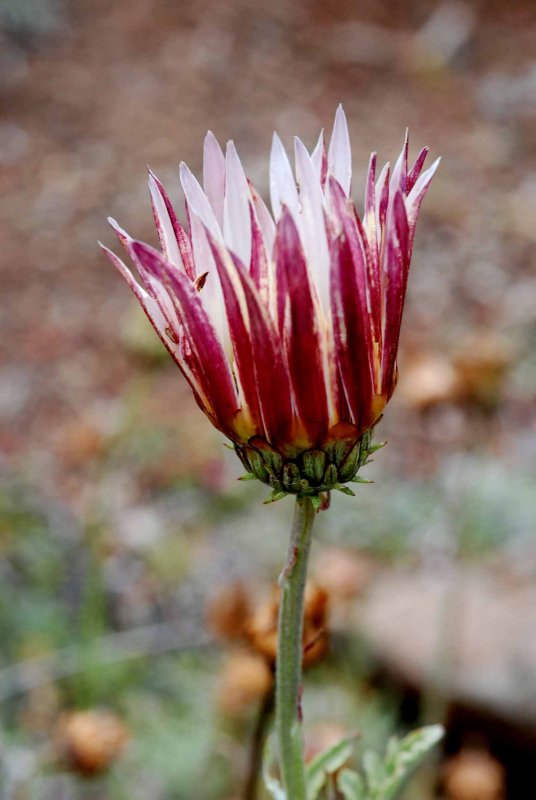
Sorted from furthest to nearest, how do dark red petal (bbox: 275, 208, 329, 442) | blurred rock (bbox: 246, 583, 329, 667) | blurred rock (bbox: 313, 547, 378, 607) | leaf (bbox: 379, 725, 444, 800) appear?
blurred rock (bbox: 313, 547, 378, 607), blurred rock (bbox: 246, 583, 329, 667), leaf (bbox: 379, 725, 444, 800), dark red petal (bbox: 275, 208, 329, 442)

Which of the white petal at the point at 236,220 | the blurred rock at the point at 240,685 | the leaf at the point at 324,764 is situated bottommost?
the leaf at the point at 324,764

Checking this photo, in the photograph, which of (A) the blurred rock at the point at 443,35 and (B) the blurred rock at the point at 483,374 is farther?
(A) the blurred rock at the point at 443,35

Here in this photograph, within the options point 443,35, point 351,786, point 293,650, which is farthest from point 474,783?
point 443,35

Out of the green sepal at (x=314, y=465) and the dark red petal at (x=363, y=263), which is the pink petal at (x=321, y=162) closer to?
the dark red petal at (x=363, y=263)

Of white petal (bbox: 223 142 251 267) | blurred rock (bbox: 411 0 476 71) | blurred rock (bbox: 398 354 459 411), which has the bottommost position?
white petal (bbox: 223 142 251 267)

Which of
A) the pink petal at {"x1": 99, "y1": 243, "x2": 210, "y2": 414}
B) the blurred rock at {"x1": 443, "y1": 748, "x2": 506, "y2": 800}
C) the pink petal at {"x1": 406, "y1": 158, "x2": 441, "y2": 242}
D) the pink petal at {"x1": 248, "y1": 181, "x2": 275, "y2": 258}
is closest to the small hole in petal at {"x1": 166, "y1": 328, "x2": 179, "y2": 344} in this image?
the pink petal at {"x1": 99, "y1": 243, "x2": 210, "y2": 414}

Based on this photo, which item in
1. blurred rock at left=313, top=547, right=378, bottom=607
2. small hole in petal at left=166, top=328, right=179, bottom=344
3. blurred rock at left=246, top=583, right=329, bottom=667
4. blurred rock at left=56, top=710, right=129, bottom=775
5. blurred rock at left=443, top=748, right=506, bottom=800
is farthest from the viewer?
blurred rock at left=313, top=547, right=378, bottom=607

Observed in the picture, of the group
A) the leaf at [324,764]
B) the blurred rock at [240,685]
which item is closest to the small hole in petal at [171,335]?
the leaf at [324,764]

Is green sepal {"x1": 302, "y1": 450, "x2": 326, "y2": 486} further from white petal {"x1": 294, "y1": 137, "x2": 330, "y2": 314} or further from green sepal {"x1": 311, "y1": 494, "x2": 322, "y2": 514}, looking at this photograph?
white petal {"x1": 294, "y1": 137, "x2": 330, "y2": 314}

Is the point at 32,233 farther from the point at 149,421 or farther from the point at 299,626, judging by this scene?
the point at 299,626
